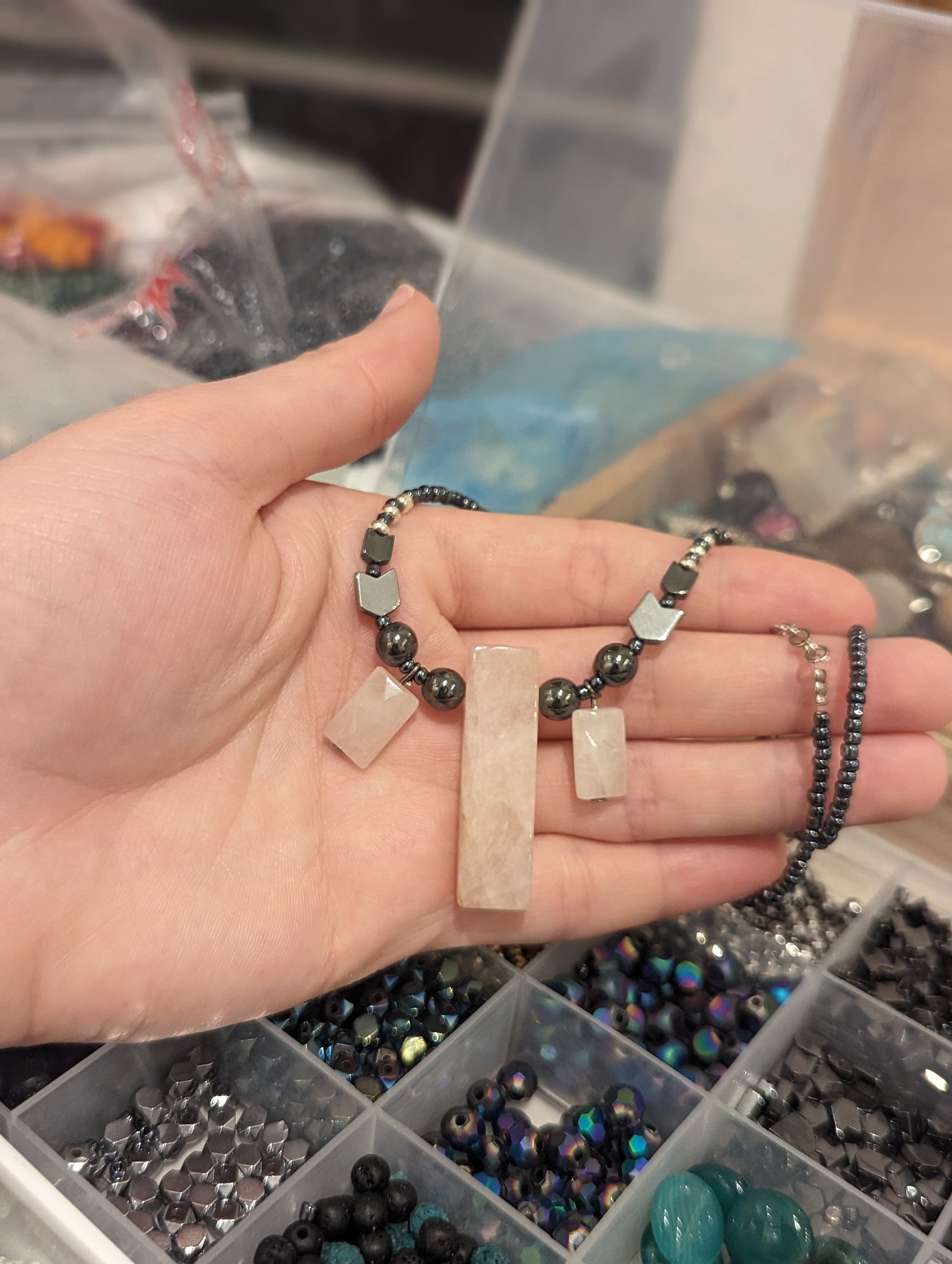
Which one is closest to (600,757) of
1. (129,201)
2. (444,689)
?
(444,689)

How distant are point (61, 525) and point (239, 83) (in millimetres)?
2771

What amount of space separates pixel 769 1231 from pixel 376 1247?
390mm

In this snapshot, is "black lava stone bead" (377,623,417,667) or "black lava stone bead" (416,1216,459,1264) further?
"black lava stone bead" (377,623,417,667)

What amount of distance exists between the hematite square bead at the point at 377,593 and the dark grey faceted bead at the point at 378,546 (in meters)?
0.02

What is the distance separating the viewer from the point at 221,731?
42.0 inches

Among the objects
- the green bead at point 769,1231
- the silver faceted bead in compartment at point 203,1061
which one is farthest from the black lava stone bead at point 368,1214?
the green bead at point 769,1231

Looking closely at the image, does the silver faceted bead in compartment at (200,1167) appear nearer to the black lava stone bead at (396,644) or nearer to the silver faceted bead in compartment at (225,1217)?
the silver faceted bead in compartment at (225,1217)

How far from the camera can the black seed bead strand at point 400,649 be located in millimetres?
1158

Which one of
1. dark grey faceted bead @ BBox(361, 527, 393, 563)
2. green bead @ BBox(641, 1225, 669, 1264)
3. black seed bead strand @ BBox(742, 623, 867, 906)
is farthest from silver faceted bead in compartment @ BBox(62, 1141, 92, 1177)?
black seed bead strand @ BBox(742, 623, 867, 906)

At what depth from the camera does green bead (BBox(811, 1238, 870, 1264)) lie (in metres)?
1.00

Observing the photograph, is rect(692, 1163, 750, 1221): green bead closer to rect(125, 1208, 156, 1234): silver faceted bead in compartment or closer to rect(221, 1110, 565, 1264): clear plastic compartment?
rect(221, 1110, 565, 1264): clear plastic compartment

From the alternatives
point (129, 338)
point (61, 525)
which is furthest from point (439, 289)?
point (61, 525)

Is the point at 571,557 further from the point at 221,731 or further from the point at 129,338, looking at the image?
the point at 129,338

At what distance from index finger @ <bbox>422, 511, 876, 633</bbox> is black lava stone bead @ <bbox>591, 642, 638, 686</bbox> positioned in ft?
0.33
